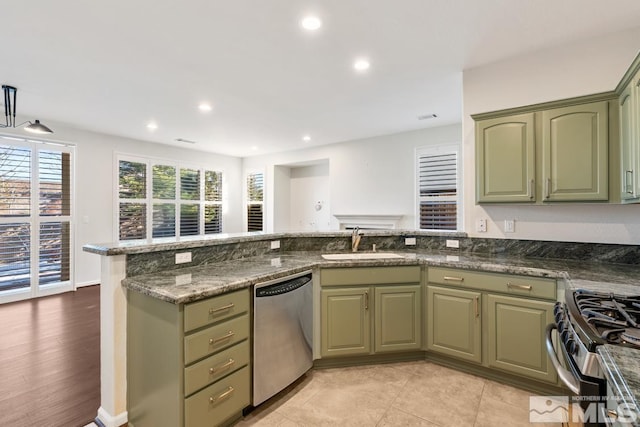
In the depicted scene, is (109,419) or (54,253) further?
(54,253)

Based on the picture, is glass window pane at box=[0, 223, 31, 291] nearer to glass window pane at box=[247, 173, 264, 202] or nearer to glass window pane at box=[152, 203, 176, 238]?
glass window pane at box=[152, 203, 176, 238]

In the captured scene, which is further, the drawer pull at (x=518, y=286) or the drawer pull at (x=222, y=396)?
the drawer pull at (x=518, y=286)

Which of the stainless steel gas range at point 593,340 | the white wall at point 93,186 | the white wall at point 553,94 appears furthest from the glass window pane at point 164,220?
the stainless steel gas range at point 593,340

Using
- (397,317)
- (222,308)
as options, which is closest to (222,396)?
(222,308)

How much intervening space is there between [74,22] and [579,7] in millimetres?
3628

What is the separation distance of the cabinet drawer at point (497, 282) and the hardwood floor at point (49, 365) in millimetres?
2712

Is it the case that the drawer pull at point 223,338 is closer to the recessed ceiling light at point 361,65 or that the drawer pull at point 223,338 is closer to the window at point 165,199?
the recessed ceiling light at point 361,65

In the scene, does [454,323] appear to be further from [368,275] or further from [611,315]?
[611,315]

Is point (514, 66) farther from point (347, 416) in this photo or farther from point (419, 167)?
point (347, 416)

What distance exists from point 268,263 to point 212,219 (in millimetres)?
5466

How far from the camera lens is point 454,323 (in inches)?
95.8

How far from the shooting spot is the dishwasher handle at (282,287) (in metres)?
1.96

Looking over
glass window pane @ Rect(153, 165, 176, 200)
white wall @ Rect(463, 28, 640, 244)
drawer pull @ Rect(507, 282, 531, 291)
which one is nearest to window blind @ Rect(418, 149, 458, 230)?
white wall @ Rect(463, 28, 640, 244)

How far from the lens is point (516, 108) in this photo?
2514mm
